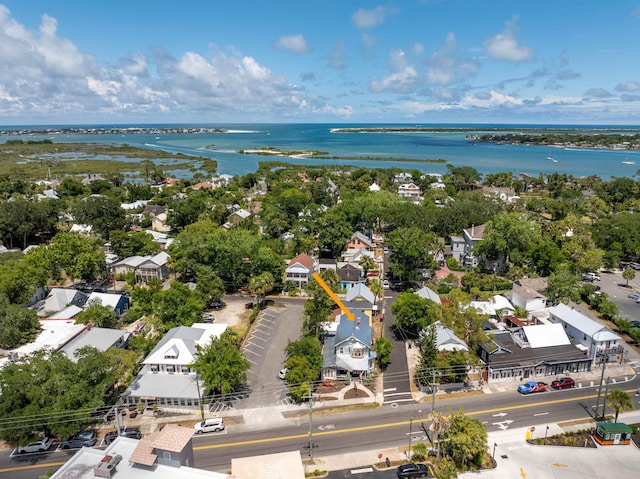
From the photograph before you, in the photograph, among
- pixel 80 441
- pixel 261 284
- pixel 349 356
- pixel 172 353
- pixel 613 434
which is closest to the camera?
pixel 80 441

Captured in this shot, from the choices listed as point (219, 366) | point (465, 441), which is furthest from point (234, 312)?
point (465, 441)

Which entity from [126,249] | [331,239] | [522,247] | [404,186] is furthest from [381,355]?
[404,186]

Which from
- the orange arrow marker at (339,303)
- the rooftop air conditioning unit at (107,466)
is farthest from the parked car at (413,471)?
the orange arrow marker at (339,303)

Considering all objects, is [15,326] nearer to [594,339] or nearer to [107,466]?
[107,466]

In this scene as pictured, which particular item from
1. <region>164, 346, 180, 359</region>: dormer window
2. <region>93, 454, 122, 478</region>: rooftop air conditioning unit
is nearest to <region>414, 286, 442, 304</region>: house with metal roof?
<region>164, 346, 180, 359</region>: dormer window

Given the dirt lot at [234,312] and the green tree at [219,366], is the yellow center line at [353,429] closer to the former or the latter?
the green tree at [219,366]
